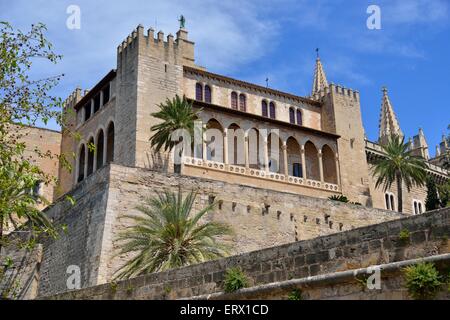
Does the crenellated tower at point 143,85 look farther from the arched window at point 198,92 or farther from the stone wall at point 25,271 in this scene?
the stone wall at point 25,271

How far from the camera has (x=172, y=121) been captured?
1435 inches

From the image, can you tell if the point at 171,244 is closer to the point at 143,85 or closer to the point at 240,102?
the point at 143,85

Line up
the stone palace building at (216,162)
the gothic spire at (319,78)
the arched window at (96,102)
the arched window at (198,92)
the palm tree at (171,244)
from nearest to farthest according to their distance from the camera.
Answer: the palm tree at (171,244) < the stone palace building at (216,162) < the arched window at (198,92) < the arched window at (96,102) < the gothic spire at (319,78)

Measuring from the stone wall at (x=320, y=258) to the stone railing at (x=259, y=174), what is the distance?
75.0ft

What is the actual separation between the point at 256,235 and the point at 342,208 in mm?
5921

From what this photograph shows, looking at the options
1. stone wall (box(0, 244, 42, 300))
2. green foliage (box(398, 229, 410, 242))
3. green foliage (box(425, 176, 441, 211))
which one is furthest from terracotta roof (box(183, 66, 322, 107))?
green foliage (box(398, 229, 410, 242))

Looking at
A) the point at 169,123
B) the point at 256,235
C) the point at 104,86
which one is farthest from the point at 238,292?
the point at 104,86

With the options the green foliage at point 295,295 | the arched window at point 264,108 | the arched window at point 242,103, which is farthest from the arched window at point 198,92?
the green foliage at point 295,295

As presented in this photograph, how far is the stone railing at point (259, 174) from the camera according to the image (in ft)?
128

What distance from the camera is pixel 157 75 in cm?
4059

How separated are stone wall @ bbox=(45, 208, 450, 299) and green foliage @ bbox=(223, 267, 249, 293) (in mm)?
119

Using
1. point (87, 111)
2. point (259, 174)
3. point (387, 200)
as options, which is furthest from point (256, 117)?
point (387, 200)

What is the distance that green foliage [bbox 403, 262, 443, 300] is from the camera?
34.2ft

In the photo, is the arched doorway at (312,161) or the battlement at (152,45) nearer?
the battlement at (152,45)
